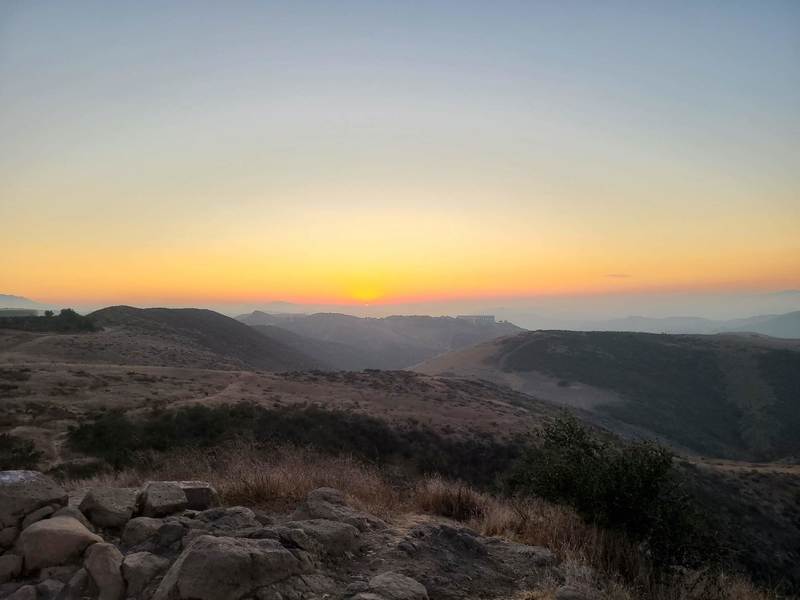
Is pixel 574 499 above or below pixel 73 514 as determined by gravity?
below

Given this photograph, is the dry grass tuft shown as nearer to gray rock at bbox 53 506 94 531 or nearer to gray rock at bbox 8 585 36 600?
gray rock at bbox 53 506 94 531

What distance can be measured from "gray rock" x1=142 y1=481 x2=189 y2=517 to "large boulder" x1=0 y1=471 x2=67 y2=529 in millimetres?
836

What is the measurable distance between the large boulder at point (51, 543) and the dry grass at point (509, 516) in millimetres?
2036

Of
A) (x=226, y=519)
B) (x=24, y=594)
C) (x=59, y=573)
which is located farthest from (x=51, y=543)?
(x=226, y=519)

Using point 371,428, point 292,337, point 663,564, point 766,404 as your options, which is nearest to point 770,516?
point 371,428

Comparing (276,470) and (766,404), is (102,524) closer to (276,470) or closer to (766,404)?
(276,470)

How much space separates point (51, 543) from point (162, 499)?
118 centimetres

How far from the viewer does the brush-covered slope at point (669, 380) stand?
2312 inches

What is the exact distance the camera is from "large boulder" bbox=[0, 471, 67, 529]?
15.5 feet

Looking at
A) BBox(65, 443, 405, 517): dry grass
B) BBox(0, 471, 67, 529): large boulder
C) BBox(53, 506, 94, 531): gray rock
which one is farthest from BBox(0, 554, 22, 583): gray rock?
BBox(65, 443, 405, 517): dry grass

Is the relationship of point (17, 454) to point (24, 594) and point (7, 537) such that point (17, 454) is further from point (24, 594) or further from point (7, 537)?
point (24, 594)

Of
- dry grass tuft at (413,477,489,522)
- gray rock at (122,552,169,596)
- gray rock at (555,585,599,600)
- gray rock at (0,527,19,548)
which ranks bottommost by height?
dry grass tuft at (413,477,489,522)

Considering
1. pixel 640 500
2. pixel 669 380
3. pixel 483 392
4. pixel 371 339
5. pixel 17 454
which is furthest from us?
Result: pixel 371 339

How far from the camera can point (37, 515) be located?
15.8ft
